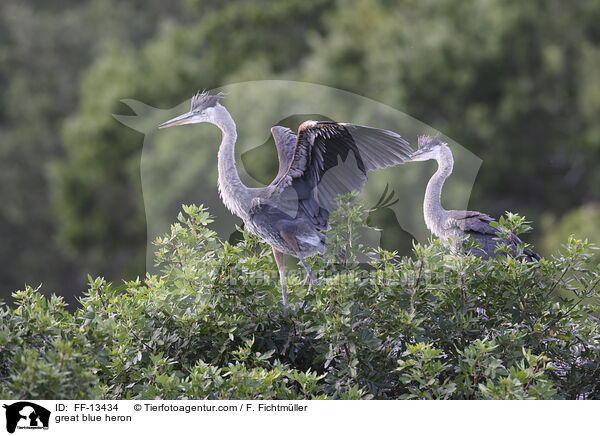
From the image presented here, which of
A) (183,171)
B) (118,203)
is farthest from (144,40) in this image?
(183,171)

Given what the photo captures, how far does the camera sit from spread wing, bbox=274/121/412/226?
241cm

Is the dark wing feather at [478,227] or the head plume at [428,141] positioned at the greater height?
the head plume at [428,141]

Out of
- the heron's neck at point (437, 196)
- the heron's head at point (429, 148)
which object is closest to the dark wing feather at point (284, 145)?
the heron's head at point (429, 148)

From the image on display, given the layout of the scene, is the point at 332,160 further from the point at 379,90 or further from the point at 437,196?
the point at 379,90

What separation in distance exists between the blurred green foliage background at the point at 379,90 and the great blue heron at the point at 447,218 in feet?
11.6

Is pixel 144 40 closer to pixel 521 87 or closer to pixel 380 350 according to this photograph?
pixel 521 87

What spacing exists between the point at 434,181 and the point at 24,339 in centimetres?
162

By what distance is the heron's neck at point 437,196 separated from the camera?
272 cm

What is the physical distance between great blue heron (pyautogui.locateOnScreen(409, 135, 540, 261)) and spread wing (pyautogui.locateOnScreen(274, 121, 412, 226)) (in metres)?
0.25

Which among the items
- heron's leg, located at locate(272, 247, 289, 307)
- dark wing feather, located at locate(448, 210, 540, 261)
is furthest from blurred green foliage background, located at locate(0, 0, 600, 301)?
heron's leg, located at locate(272, 247, 289, 307)

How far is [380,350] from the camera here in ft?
8.00
